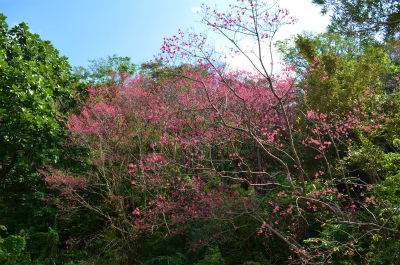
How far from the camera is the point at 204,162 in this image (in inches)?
310

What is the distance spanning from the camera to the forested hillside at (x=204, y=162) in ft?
17.1

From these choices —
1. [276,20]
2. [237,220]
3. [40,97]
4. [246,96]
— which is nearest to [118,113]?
[40,97]

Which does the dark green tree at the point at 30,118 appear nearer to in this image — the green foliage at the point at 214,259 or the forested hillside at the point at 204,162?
the forested hillside at the point at 204,162

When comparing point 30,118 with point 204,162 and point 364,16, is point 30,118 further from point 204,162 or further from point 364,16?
point 364,16

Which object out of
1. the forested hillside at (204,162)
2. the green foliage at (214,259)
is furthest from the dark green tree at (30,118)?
the green foliage at (214,259)

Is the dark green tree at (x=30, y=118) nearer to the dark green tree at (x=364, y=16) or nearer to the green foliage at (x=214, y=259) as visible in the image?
the green foliage at (x=214, y=259)

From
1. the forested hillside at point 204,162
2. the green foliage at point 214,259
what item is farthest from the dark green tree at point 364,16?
the green foliage at point 214,259

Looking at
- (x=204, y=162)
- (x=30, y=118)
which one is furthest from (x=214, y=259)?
(x=30, y=118)

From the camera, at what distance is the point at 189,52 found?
5.42 m

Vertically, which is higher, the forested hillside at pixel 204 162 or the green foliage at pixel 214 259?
the forested hillside at pixel 204 162

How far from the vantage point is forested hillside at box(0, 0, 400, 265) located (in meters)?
5.22

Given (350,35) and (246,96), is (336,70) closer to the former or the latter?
(246,96)

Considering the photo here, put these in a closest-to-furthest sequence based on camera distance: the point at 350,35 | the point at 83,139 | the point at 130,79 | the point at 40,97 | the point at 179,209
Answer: the point at 350,35 < the point at 40,97 < the point at 179,209 < the point at 83,139 < the point at 130,79

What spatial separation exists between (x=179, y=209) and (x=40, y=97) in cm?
363
